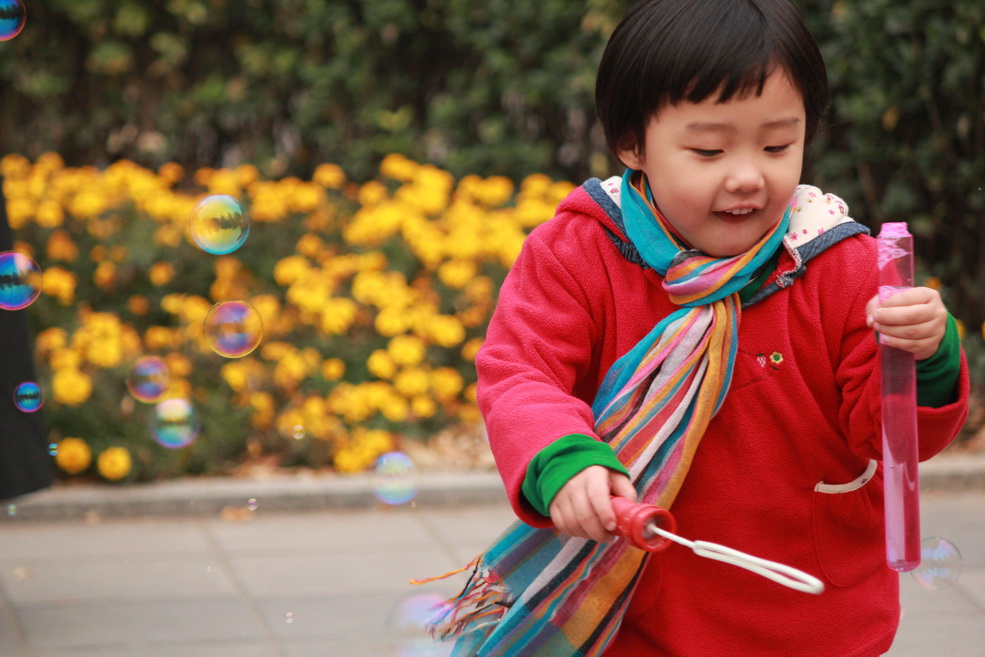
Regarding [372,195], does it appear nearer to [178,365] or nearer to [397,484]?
[178,365]

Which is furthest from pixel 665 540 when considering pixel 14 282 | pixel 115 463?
pixel 115 463

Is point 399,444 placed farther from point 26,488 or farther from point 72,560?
point 26,488

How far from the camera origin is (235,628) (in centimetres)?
338

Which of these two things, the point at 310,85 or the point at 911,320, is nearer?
the point at 911,320

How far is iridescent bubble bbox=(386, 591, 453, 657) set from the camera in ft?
7.49

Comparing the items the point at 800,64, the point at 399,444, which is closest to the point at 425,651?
the point at 800,64

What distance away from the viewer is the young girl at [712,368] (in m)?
1.70

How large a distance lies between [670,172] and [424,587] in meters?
2.15

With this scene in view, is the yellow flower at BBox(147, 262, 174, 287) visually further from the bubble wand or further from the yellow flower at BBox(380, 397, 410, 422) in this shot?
the bubble wand

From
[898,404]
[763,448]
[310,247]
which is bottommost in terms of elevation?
[310,247]

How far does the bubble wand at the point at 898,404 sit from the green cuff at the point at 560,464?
34cm

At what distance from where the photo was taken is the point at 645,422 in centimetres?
175

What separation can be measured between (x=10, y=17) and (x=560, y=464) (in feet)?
9.96

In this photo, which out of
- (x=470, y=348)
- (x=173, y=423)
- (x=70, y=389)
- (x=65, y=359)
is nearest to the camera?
(x=173, y=423)
